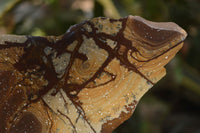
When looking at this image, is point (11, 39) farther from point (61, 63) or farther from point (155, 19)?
point (155, 19)

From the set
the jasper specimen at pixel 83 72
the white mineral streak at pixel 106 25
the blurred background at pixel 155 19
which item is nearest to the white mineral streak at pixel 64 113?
the jasper specimen at pixel 83 72

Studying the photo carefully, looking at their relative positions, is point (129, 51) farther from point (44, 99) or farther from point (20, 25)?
point (20, 25)

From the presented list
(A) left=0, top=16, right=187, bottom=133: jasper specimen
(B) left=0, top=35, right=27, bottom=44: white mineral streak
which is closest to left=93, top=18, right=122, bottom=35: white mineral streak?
(A) left=0, top=16, right=187, bottom=133: jasper specimen

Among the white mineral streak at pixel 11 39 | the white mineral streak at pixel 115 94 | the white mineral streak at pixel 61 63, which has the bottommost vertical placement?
the white mineral streak at pixel 115 94

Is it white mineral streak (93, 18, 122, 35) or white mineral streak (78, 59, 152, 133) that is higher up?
white mineral streak (93, 18, 122, 35)

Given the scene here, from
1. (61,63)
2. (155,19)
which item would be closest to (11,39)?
(61,63)

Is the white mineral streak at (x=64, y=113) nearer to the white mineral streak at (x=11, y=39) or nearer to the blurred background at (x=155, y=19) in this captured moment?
the white mineral streak at (x=11, y=39)

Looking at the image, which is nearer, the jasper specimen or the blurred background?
the jasper specimen

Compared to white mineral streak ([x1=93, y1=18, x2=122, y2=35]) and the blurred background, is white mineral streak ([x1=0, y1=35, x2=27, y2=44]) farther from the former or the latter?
the blurred background
